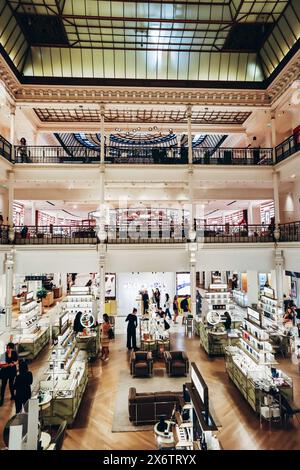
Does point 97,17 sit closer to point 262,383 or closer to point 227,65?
point 227,65

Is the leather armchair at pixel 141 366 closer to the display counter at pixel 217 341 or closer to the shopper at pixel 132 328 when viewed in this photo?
the shopper at pixel 132 328

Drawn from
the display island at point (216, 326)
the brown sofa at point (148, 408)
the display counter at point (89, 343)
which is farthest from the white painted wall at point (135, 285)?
the brown sofa at point (148, 408)

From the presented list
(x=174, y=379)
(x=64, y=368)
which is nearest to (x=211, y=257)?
(x=174, y=379)

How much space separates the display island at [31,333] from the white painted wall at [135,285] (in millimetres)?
5887

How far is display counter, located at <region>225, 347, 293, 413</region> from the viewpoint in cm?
693

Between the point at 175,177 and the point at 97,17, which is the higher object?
the point at 97,17

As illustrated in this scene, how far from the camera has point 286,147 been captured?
14312 mm

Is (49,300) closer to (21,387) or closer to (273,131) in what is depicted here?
(21,387)

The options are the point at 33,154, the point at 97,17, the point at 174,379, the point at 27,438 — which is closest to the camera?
the point at 27,438

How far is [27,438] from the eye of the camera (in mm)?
4262

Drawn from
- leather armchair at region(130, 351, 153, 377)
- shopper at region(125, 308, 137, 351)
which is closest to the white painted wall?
shopper at region(125, 308, 137, 351)

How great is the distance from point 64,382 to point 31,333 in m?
4.50

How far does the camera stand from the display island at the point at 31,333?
10.7m

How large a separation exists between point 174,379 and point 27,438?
5.48m
